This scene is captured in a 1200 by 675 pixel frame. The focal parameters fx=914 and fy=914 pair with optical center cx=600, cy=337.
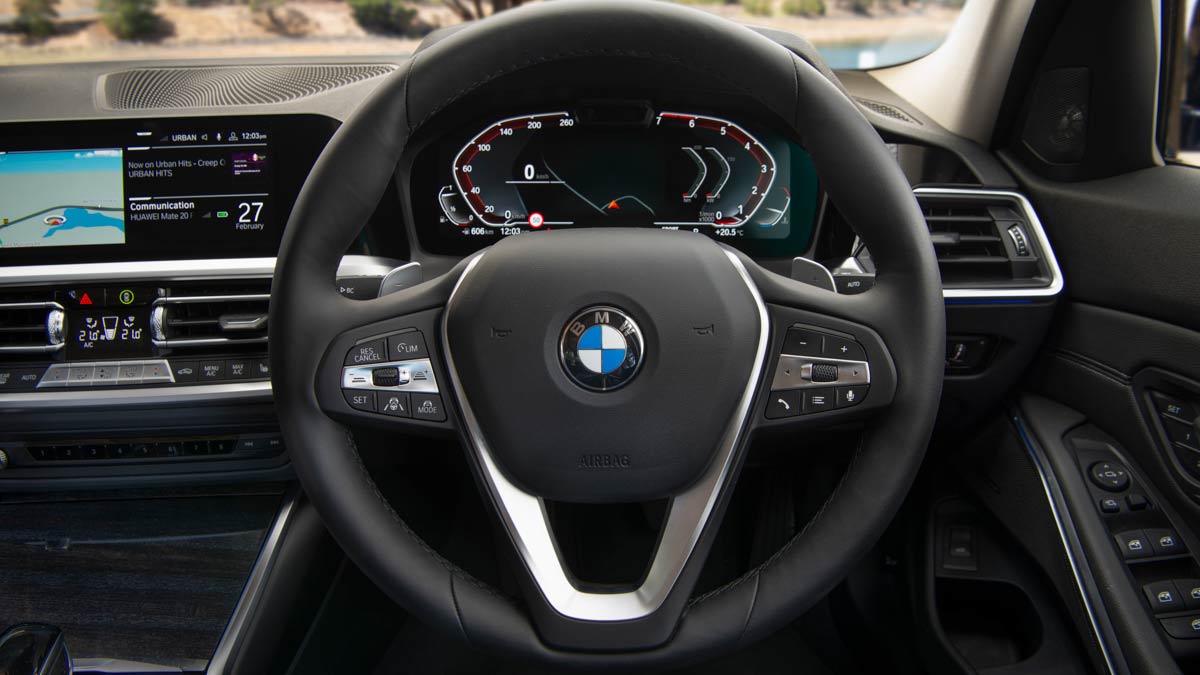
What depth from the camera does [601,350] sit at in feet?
3.48

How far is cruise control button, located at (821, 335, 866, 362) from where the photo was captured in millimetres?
1088

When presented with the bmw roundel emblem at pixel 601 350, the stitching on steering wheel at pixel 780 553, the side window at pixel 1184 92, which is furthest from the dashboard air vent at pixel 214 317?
the side window at pixel 1184 92

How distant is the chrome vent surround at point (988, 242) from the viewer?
5.23ft

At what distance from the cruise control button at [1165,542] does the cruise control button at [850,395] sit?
0.69 meters

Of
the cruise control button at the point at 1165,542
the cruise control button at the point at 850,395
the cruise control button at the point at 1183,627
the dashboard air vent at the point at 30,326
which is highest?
the cruise control button at the point at 850,395

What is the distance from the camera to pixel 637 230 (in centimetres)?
115

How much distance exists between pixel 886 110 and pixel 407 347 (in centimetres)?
122

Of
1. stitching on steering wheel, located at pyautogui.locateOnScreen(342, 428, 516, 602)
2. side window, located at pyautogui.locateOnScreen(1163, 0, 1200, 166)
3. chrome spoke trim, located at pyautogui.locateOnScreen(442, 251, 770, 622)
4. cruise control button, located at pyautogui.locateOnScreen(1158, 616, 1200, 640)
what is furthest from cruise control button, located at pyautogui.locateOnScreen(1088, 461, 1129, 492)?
stitching on steering wheel, located at pyautogui.locateOnScreen(342, 428, 516, 602)

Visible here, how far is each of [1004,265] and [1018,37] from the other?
1.53 feet

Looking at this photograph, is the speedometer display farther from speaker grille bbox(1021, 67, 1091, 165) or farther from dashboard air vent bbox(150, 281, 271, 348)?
speaker grille bbox(1021, 67, 1091, 165)

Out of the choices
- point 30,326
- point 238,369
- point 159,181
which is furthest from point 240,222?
point 30,326

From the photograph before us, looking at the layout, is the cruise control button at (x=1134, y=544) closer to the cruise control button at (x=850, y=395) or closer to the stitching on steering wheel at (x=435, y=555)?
the cruise control button at (x=850, y=395)

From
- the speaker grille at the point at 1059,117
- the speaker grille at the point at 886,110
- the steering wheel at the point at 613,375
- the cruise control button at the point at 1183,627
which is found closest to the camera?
the steering wheel at the point at 613,375

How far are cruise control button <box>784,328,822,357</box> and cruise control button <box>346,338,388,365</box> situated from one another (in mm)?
485
